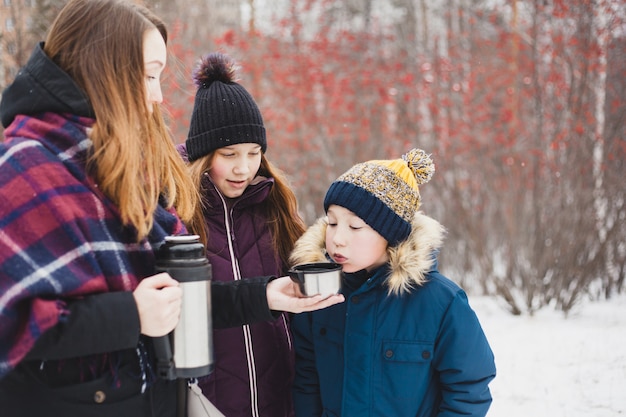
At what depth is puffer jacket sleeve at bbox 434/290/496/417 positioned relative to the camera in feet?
6.18

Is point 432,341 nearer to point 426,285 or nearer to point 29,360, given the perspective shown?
point 426,285

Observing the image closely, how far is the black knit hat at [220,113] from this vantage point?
2.35 m

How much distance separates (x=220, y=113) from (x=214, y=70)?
28cm

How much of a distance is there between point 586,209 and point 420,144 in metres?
3.19

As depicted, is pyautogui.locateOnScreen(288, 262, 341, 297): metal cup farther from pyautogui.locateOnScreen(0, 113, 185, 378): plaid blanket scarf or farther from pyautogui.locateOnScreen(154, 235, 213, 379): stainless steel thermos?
pyautogui.locateOnScreen(0, 113, 185, 378): plaid blanket scarf

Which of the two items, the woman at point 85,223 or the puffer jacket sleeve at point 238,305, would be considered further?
the puffer jacket sleeve at point 238,305

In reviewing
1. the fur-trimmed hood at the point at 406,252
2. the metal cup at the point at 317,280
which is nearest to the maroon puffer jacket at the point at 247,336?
the fur-trimmed hood at the point at 406,252

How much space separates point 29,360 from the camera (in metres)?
1.37

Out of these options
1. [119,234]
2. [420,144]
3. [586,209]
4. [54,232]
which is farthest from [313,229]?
[420,144]

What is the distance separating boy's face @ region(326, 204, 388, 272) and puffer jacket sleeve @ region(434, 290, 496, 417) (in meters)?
0.34

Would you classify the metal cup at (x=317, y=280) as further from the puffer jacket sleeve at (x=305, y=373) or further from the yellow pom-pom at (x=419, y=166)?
the yellow pom-pom at (x=419, y=166)

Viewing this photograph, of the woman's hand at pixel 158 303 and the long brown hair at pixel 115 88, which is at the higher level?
the long brown hair at pixel 115 88

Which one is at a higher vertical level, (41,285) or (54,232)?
(54,232)

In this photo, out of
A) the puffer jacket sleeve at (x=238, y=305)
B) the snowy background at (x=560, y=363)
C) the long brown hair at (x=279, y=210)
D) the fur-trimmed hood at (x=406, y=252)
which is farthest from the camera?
the snowy background at (x=560, y=363)
